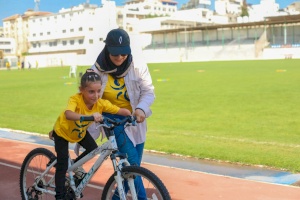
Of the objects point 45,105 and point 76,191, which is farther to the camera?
point 45,105

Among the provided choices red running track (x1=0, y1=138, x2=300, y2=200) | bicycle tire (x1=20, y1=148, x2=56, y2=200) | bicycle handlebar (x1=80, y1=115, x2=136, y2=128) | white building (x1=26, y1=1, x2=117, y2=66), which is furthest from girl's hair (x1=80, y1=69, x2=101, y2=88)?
A: white building (x1=26, y1=1, x2=117, y2=66)

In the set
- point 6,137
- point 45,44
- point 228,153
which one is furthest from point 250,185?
point 45,44

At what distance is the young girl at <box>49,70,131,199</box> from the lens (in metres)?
3.97

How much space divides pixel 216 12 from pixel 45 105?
398 feet

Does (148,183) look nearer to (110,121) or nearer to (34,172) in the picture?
(110,121)

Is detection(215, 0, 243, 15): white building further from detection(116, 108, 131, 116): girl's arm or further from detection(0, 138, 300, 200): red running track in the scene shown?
detection(116, 108, 131, 116): girl's arm

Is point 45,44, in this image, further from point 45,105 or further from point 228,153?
point 228,153

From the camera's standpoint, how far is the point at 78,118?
3.83 meters

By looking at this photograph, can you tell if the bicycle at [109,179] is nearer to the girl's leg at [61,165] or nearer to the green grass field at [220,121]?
the girl's leg at [61,165]

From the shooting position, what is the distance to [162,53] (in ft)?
268

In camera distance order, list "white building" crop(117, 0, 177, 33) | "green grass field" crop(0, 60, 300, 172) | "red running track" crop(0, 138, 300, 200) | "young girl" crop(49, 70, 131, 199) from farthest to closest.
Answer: "white building" crop(117, 0, 177, 33) < "green grass field" crop(0, 60, 300, 172) < "red running track" crop(0, 138, 300, 200) < "young girl" crop(49, 70, 131, 199)

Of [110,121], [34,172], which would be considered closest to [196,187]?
[34,172]

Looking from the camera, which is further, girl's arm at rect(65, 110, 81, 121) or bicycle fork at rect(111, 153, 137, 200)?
girl's arm at rect(65, 110, 81, 121)

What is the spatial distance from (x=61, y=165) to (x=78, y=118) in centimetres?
74
